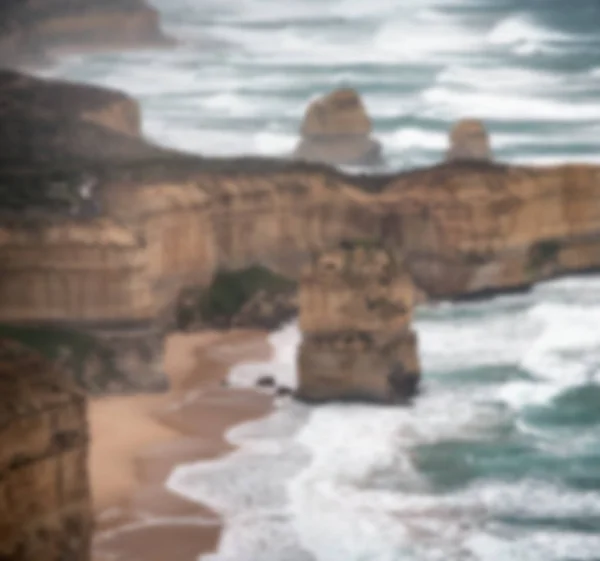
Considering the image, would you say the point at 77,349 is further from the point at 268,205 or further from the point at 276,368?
the point at 268,205

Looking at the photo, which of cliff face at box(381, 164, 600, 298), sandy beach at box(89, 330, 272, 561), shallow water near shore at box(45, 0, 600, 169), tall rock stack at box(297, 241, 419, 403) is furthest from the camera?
shallow water near shore at box(45, 0, 600, 169)

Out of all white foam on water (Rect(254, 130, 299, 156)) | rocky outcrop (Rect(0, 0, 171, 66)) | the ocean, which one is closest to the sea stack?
the ocean

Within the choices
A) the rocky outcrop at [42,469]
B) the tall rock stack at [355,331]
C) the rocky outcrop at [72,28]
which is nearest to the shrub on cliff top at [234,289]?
the tall rock stack at [355,331]

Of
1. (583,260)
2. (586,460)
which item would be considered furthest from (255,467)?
(583,260)

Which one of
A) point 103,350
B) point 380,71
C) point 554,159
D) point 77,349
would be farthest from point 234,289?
point 380,71

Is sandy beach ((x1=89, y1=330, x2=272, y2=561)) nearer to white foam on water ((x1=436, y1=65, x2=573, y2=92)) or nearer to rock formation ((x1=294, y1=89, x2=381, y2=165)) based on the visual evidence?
Result: rock formation ((x1=294, y1=89, x2=381, y2=165))

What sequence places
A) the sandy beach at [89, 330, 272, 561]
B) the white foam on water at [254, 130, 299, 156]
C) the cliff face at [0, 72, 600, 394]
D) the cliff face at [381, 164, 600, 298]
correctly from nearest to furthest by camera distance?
the sandy beach at [89, 330, 272, 561] < the cliff face at [0, 72, 600, 394] < the cliff face at [381, 164, 600, 298] < the white foam on water at [254, 130, 299, 156]

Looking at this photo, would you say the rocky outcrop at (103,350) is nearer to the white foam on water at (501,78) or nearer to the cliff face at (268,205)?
the cliff face at (268,205)
